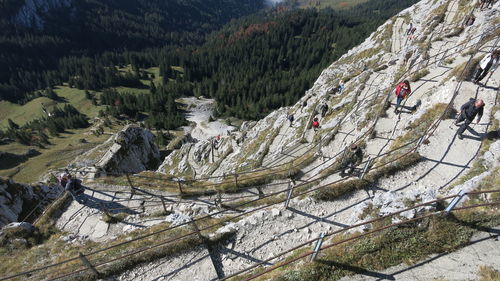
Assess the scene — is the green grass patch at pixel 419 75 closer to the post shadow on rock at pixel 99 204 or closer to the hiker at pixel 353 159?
the hiker at pixel 353 159

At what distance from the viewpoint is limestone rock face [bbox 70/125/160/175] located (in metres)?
34.9

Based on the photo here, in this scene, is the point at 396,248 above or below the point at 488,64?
below

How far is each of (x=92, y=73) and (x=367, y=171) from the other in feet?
728

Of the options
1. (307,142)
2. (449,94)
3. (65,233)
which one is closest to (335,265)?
(449,94)

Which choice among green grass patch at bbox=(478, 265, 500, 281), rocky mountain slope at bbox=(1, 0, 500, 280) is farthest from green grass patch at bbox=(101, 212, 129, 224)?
green grass patch at bbox=(478, 265, 500, 281)

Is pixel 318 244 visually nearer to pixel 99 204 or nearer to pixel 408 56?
pixel 99 204

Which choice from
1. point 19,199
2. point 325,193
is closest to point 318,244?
point 325,193

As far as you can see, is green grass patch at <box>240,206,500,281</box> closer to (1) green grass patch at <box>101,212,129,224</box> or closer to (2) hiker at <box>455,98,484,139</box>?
(2) hiker at <box>455,98,484,139</box>

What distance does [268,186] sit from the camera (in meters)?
17.4

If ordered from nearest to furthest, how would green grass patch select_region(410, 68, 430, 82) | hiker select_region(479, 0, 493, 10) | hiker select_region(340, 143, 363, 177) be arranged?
hiker select_region(340, 143, 363, 177), green grass patch select_region(410, 68, 430, 82), hiker select_region(479, 0, 493, 10)

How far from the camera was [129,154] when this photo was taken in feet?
130

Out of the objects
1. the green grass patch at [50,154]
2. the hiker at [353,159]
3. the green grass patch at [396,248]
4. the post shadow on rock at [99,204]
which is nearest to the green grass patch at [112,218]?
the post shadow on rock at [99,204]

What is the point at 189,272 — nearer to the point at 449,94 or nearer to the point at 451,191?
the point at 451,191

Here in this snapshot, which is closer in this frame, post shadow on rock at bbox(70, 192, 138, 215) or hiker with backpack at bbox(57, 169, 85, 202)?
post shadow on rock at bbox(70, 192, 138, 215)
